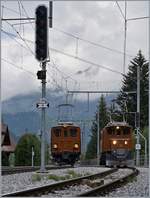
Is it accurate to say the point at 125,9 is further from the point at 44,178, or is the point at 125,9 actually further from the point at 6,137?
the point at 6,137

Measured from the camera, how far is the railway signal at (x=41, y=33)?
623 inches

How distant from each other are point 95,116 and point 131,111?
255 centimetres

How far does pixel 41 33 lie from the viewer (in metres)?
16.2

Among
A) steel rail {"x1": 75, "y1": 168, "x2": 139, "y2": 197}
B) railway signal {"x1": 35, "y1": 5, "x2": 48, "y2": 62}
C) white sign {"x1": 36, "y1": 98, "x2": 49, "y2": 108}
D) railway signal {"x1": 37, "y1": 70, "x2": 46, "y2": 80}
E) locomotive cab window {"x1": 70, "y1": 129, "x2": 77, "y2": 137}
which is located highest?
railway signal {"x1": 35, "y1": 5, "x2": 48, "y2": 62}

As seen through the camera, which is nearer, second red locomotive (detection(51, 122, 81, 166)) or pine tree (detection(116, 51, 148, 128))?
pine tree (detection(116, 51, 148, 128))

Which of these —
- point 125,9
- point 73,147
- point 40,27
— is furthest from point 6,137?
point 40,27

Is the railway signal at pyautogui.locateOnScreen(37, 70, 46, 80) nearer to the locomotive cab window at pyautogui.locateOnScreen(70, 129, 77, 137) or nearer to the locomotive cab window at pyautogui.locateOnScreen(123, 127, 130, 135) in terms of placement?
the locomotive cab window at pyautogui.locateOnScreen(123, 127, 130, 135)

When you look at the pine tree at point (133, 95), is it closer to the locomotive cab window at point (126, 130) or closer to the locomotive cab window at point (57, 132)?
the locomotive cab window at point (126, 130)

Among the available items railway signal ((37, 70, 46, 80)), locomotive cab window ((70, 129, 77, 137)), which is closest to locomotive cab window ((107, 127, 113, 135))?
locomotive cab window ((70, 129, 77, 137))

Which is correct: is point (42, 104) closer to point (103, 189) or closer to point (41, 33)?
point (41, 33)

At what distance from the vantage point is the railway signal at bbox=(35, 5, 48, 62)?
1581 centimetres

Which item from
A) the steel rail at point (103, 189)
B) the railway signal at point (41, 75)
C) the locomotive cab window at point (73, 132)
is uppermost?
the railway signal at point (41, 75)

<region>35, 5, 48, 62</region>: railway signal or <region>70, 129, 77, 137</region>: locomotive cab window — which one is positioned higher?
<region>35, 5, 48, 62</region>: railway signal

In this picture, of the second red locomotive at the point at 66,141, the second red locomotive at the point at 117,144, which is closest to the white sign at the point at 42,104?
the second red locomotive at the point at 117,144
